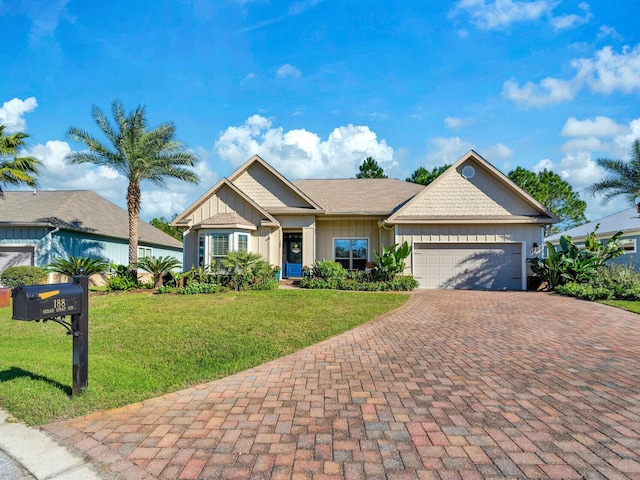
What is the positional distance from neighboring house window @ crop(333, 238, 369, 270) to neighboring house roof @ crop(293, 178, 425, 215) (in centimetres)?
159

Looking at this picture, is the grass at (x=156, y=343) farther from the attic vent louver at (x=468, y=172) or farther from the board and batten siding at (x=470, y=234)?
the attic vent louver at (x=468, y=172)

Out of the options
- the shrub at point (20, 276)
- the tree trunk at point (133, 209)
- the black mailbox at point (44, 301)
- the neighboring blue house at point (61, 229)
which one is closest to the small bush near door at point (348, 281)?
the tree trunk at point (133, 209)

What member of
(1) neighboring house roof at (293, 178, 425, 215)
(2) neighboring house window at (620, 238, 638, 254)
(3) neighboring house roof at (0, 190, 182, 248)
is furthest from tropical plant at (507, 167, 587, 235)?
(3) neighboring house roof at (0, 190, 182, 248)

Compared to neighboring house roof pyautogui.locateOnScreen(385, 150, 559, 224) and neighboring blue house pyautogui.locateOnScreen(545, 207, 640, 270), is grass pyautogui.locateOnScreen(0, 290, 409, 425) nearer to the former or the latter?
neighboring house roof pyautogui.locateOnScreen(385, 150, 559, 224)

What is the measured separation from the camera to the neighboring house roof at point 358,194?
728 inches

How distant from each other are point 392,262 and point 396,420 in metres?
12.1

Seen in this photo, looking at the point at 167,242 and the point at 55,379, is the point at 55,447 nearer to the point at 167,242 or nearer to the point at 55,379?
the point at 55,379

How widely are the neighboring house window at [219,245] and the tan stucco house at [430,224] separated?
0.15 feet

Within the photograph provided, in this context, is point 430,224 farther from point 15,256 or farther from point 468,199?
point 15,256

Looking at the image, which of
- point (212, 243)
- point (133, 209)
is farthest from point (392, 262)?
point (133, 209)

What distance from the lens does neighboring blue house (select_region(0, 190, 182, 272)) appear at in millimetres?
17984

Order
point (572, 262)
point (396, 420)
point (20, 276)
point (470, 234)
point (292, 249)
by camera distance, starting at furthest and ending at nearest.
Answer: point (292, 249)
point (470, 234)
point (20, 276)
point (572, 262)
point (396, 420)

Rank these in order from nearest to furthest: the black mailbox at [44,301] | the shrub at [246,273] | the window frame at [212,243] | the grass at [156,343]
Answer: the black mailbox at [44,301] < the grass at [156,343] < the shrub at [246,273] < the window frame at [212,243]

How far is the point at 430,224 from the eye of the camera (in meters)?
16.5
